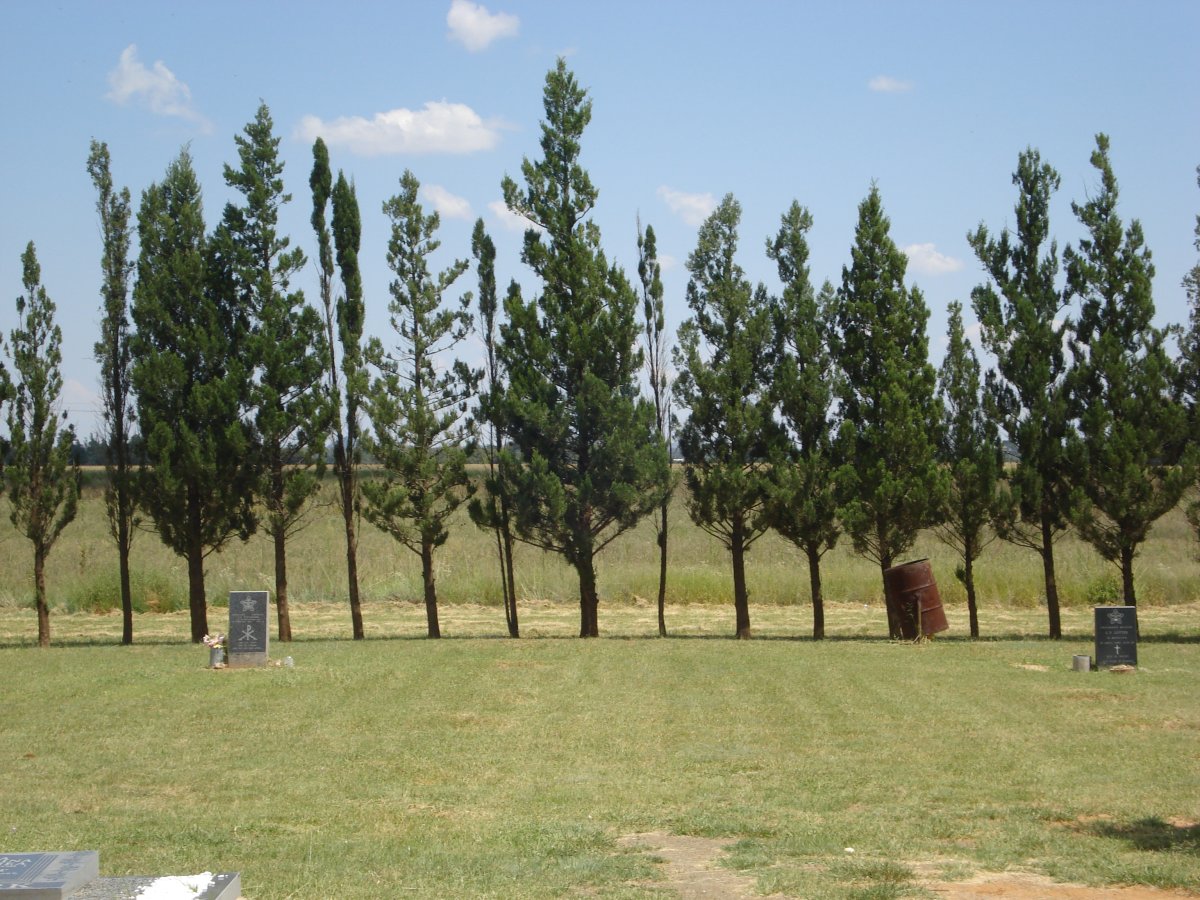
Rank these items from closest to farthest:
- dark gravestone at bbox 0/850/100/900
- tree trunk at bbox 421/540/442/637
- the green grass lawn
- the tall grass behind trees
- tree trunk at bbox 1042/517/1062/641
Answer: dark gravestone at bbox 0/850/100/900, the green grass lawn, tree trunk at bbox 1042/517/1062/641, tree trunk at bbox 421/540/442/637, the tall grass behind trees

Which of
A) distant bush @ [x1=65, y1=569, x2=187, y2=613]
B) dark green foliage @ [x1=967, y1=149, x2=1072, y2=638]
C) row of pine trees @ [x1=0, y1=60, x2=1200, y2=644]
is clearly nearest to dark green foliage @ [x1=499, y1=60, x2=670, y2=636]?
row of pine trees @ [x1=0, y1=60, x2=1200, y2=644]

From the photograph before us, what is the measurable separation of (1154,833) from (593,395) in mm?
18931

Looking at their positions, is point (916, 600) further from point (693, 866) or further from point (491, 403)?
point (693, 866)

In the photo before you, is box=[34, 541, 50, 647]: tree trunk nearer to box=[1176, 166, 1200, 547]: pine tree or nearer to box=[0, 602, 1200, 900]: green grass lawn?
box=[0, 602, 1200, 900]: green grass lawn

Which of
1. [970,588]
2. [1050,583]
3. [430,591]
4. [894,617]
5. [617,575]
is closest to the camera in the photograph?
[894,617]

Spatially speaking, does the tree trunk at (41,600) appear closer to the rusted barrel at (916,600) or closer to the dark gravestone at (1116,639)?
the rusted barrel at (916,600)

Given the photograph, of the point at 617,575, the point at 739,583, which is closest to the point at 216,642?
the point at 739,583

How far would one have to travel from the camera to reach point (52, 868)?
6.23m

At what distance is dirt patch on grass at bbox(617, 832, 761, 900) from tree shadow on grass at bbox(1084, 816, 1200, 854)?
2.76 m

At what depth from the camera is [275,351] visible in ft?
88.4

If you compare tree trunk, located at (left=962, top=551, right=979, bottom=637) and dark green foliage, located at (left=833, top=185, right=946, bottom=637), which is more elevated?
dark green foliage, located at (left=833, top=185, right=946, bottom=637)

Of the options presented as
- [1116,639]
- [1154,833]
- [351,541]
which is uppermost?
[351,541]

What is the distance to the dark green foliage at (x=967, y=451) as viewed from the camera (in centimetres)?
2678

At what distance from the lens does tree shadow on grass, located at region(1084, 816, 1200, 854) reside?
8.35m
